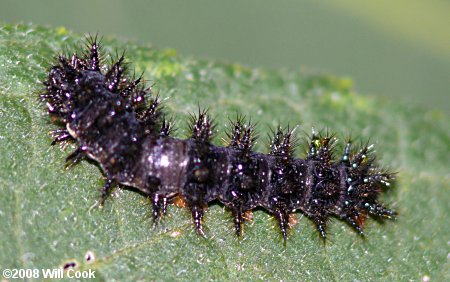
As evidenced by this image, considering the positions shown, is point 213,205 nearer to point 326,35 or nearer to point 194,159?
point 194,159

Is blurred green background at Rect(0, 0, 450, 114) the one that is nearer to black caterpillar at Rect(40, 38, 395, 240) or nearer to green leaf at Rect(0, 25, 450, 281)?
green leaf at Rect(0, 25, 450, 281)

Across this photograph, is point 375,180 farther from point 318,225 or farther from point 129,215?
point 129,215

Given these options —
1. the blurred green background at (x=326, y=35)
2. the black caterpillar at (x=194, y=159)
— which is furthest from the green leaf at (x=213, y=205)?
the blurred green background at (x=326, y=35)

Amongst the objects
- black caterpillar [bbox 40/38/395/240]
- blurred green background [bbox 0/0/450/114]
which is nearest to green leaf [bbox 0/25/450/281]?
black caterpillar [bbox 40/38/395/240]

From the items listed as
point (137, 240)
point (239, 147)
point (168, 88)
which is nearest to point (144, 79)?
point (168, 88)

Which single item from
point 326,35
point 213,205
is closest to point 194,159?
point 213,205

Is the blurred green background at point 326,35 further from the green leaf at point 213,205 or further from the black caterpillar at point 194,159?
the black caterpillar at point 194,159

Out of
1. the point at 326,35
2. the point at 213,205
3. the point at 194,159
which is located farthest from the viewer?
the point at 326,35
